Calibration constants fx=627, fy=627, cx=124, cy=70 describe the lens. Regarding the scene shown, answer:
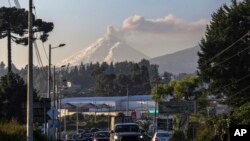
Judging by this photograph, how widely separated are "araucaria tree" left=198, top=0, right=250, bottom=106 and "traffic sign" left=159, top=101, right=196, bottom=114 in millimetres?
10978

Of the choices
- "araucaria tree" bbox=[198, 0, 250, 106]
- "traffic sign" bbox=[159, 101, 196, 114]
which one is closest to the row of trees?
"araucaria tree" bbox=[198, 0, 250, 106]

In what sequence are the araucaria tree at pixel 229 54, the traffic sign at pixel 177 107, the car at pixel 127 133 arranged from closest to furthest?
the car at pixel 127 133 → the araucaria tree at pixel 229 54 → the traffic sign at pixel 177 107

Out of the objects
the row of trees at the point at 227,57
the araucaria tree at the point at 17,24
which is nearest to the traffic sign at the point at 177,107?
the row of trees at the point at 227,57

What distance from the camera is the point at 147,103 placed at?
604 ft

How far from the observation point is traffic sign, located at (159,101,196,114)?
85.4 metres

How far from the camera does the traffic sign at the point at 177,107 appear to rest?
280ft

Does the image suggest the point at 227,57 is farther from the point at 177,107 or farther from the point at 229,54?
the point at 177,107

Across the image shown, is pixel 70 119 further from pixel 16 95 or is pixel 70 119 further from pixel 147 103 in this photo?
pixel 16 95

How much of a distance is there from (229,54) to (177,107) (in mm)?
20428

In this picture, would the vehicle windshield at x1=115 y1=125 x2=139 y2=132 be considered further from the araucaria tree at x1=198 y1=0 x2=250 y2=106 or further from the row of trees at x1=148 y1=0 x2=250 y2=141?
the araucaria tree at x1=198 y1=0 x2=250 y2=106

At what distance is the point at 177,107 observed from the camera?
3509 inches

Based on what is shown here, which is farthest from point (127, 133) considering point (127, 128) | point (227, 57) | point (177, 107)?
point (177, 107)

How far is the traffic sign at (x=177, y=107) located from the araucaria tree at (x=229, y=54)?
36.0 ft

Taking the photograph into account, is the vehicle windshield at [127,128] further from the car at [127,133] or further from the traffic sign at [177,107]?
the traffic sign at [177,107]
